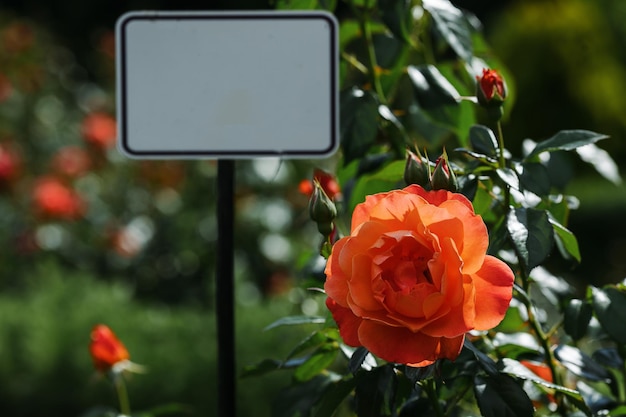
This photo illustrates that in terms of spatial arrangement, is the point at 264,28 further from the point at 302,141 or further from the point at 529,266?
the point at 529,266

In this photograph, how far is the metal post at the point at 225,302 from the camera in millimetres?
1318

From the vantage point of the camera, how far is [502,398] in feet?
3.44

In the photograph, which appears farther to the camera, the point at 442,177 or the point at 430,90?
the point at 430,90

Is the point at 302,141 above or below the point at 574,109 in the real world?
above

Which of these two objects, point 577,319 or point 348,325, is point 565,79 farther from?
point 348,325

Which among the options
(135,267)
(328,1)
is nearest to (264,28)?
(328,1)

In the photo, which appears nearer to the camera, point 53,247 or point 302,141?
point 302,141

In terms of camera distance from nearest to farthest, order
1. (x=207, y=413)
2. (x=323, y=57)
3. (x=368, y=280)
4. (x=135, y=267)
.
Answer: (x=368, y=280)
(x=323, y=57)
(x=207, y=413)
(x=135, y=267)

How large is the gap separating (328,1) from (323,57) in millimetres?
209

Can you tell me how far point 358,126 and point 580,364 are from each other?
0.39 meters

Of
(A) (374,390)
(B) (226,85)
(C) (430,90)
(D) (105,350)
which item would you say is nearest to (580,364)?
(A) (374,390)

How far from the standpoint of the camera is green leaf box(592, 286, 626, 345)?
113 cm

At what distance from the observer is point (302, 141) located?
129 centimetres

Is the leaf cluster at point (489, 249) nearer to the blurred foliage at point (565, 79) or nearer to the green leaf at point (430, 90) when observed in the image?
the green leaf at point (430, 90)
